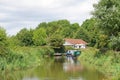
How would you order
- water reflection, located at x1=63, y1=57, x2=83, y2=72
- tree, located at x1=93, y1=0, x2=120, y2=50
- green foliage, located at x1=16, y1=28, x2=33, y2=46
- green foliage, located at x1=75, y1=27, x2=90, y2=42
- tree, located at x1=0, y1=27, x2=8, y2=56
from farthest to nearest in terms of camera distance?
1. green foliage, located at x1=75, y1=27, x2=90, y2=42
2. green foliage, located at x1=16, y1=28, x2=33, y2=46
3. water reflection, located at x1=63, y1=57, x2=83, y2=72
4. tree, located at x1=93, y1=0, x2=120, y2=50
5. tree, located at x1=0, y1=27, x2=8, y2=56

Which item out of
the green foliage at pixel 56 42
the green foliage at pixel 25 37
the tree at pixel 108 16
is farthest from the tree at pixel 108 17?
the green foliage at pixel 25 37

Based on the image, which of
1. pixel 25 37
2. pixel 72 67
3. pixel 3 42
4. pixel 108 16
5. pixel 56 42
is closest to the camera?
pixel 3 42

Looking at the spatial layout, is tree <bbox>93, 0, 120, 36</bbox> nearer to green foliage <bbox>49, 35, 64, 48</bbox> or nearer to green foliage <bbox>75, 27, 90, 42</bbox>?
green foliage <bbox>49, 35, 64, 48</bbox>

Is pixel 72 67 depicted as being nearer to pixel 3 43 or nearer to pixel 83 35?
pixel 3 43

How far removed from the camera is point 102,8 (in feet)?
130

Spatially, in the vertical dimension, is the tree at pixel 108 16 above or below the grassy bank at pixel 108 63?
above

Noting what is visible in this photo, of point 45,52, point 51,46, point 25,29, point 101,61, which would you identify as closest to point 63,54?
point 51,46

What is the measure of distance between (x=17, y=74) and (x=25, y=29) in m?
57.0

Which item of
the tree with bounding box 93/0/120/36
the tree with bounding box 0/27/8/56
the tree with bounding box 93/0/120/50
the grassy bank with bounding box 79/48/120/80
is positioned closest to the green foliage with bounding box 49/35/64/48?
the grassy bank with bounding box 79/48/120/80

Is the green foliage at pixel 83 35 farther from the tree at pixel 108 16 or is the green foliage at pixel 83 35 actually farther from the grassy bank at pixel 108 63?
the tree at pixel 108 16

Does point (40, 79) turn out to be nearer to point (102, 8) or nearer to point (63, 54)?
point (102, 8)

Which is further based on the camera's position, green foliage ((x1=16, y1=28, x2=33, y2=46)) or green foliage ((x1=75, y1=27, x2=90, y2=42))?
green foliage ((x1=75, y1=27, x2=90, y2=42))

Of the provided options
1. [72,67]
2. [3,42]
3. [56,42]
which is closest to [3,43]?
[3,42]

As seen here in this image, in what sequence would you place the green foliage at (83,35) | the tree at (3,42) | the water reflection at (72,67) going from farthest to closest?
the green foliage at (83,35) < the water reflection at (72,67) < the tree at (3,42)
